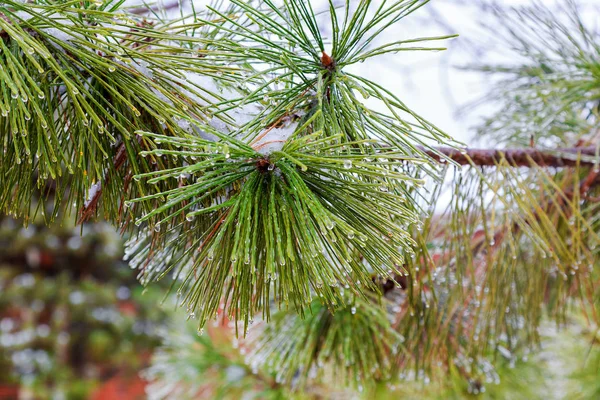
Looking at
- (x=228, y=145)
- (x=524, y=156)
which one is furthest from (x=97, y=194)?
(x=524, y=156)

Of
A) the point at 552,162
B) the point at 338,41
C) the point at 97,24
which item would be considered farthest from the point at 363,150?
the point at 552,162

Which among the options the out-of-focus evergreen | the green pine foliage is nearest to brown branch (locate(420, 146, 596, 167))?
the green pine foliage

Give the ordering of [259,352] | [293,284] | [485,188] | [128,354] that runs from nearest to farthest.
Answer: [293,284]
[485,188]
[259,352]
[128,354]

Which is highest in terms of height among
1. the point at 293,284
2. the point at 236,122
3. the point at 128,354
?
the point at 236,122

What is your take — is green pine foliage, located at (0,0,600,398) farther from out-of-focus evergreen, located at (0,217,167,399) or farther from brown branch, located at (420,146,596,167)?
out-of-focus evergreen, located at (0,217,167,399)

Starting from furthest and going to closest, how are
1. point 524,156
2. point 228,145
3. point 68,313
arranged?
point 68,313, point 524,156, point 228,145

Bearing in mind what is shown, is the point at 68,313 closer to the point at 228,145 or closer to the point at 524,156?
the point at 524,156

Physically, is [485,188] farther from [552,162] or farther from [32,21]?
[32,21]

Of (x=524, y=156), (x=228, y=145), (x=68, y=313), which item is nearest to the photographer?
(x=228, y=145)

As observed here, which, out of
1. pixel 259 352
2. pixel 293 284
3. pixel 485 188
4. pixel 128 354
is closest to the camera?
pixel 293 284
